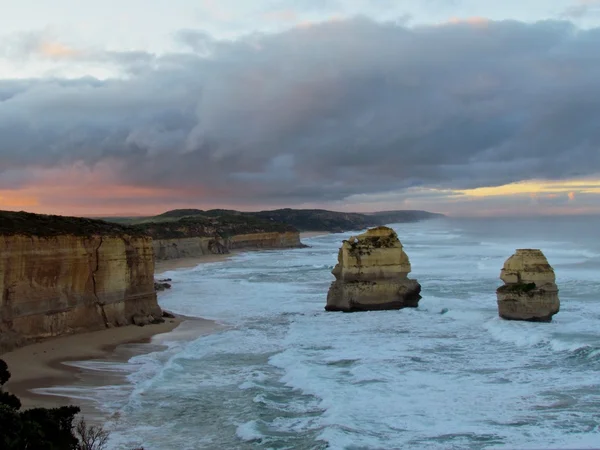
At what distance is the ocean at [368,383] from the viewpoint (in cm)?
1362

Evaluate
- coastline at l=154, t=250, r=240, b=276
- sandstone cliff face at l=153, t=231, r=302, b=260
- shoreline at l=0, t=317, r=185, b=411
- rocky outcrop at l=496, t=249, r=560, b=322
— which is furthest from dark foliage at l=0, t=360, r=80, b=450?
sandstone cliff face at l=153, t=231, r=302, b=260

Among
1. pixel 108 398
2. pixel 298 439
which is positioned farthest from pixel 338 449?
pixel 108 398

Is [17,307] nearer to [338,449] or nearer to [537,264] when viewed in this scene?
[338,449]

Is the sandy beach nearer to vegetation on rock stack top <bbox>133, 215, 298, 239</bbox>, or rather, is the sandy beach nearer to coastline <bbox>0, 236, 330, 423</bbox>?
coastline <bbox>0, 236, 330, 423</bbox>

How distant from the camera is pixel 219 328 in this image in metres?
28.4

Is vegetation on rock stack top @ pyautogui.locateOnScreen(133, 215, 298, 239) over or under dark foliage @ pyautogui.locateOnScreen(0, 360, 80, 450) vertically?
over

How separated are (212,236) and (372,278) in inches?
2560

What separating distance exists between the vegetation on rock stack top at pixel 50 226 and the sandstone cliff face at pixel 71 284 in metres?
0.34

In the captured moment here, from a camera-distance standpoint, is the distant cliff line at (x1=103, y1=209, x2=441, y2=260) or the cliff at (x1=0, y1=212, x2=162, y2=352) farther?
the distant cliff line at (x1=103, y1=209, x2=441, y2=260)

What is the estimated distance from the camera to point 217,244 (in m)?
93.6

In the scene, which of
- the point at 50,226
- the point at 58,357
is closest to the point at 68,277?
the point at 50,226

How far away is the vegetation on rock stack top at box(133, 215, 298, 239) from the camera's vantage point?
282 ft

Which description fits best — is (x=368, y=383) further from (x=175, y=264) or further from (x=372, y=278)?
(x=175, y=264)

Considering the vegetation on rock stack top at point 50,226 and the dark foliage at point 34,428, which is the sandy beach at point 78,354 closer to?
the dark foliage at point 34,428
